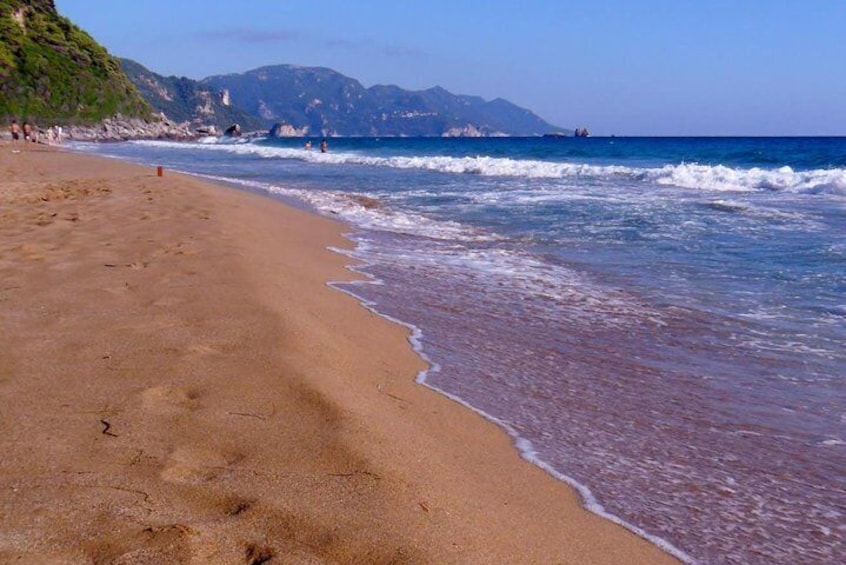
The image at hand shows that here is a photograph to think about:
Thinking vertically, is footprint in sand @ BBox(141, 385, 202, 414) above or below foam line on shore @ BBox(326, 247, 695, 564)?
above

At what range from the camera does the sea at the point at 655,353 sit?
346cm

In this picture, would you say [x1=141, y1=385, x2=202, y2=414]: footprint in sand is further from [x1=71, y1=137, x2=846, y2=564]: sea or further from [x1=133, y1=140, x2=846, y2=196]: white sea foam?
[x1=133, y1=140, x2=846, y2=196]: white sea foam

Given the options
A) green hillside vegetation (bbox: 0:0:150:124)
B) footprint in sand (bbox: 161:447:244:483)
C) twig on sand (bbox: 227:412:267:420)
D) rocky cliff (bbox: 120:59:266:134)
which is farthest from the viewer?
rocky cliff (bbox: 120:59:266:134)

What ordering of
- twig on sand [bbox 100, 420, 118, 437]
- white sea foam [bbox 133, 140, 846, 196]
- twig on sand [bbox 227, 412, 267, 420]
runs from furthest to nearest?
white sea foam [bbox 133, 140, 846, 196] → twig on sand [bbox 227, 412, 267, 420] → twig on sand [bbox 100, 420, 118, 437]

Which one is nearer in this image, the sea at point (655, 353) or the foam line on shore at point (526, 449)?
the foam line on shore at point (526, 449)

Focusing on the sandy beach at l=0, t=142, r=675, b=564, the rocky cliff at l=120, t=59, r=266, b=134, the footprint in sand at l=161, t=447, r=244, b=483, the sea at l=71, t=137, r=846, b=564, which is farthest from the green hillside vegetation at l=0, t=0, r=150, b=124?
the rocky cliff at l=120, t=59, r=266, b=134

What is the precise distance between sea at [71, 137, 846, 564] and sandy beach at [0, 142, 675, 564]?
312mm

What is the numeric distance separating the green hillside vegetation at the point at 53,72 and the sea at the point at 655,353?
232ft

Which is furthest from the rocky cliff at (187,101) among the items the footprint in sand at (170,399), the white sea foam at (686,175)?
the footprint in sand at (170,399)

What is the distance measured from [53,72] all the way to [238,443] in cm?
8521

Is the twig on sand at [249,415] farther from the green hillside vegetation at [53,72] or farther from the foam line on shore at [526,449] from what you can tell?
the green hillside vegetation at [53,72]

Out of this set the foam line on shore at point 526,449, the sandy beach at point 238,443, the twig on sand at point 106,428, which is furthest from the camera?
the twig on sand at point 106,428

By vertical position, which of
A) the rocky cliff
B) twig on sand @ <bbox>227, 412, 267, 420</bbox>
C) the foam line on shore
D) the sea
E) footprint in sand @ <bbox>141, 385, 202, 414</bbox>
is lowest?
the sea

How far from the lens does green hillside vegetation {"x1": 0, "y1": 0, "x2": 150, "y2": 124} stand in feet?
242
